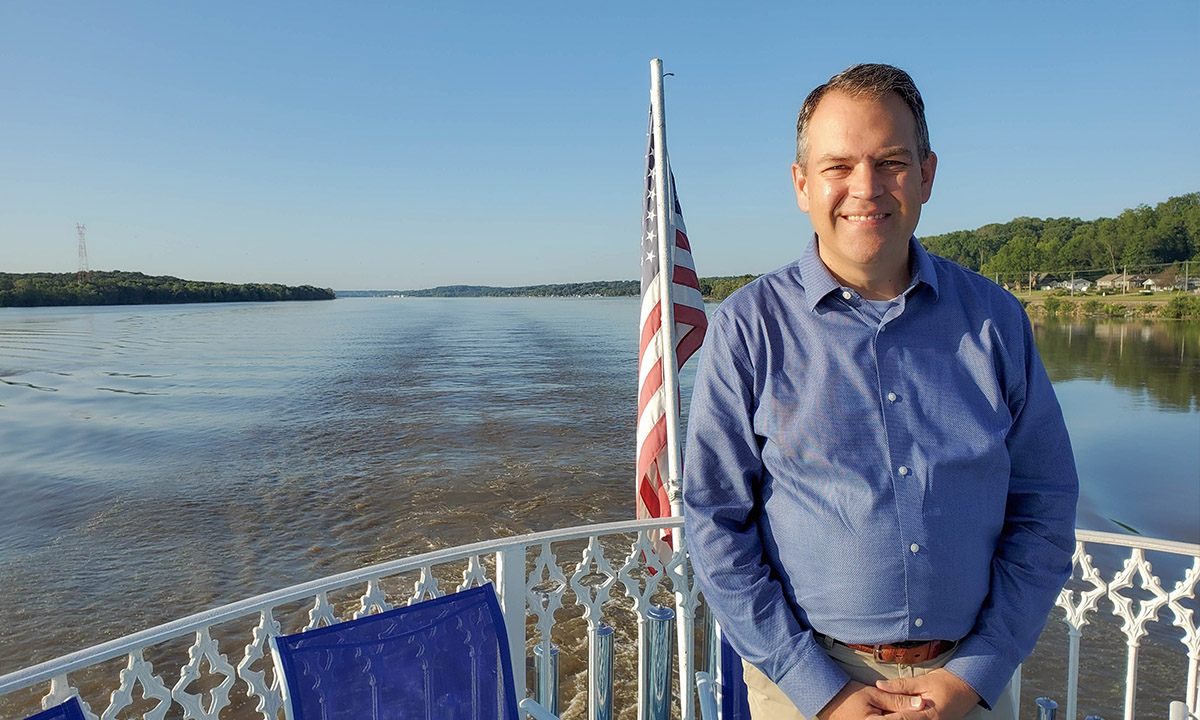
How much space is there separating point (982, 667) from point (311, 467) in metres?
14.6

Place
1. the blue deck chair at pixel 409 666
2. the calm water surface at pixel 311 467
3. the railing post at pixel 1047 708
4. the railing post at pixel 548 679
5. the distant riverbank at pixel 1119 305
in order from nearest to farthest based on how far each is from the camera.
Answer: the blue deck chair at pixel 409 666 < the railing post at pixel 1047 708 < the railing post at pixel 548 679 < the calm water surface at pixel 311 467 < the distant riverbank at pixel 1119 305

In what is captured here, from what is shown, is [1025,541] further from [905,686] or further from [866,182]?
[866,182]

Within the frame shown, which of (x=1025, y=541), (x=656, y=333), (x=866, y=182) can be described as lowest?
(x=1025, y=541)

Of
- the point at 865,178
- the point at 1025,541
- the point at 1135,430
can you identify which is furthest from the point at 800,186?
the point at 1135,430

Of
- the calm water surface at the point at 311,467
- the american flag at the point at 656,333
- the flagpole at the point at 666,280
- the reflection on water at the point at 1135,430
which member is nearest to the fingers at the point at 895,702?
the flagpole at the point at 666,280

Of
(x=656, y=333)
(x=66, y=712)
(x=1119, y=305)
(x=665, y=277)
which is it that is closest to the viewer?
(x=66, y=712)

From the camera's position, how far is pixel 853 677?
1591mm

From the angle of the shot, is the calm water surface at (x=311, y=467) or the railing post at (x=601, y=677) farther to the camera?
the calm water surface at (x=311, y=467)

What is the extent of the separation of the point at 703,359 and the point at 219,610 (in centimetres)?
154

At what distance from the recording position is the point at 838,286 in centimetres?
161

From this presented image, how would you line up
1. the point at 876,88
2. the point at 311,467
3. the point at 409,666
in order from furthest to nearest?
the point at 311,467, the point at 409,666, the point at 876,88

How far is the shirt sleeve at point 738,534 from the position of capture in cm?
154

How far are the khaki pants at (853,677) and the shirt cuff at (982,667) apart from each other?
4 cm

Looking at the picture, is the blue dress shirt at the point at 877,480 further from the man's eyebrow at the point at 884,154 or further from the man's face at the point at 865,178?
the man's eyebrow at the point at 884,154
